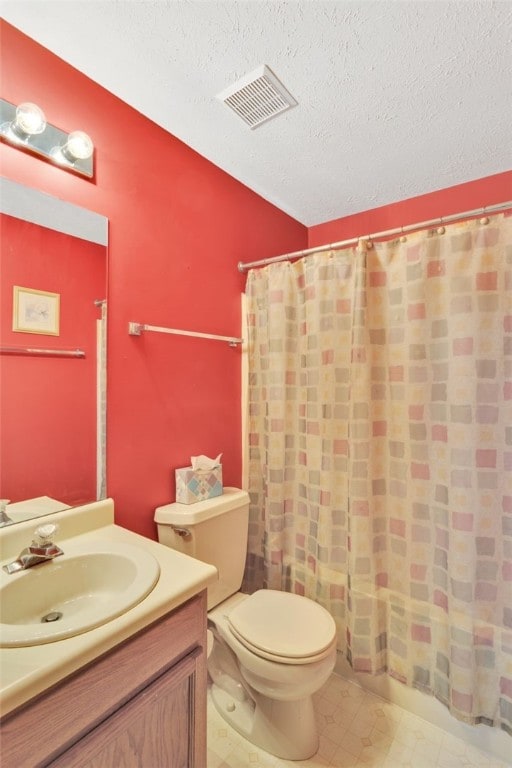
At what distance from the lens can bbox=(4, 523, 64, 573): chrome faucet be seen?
0.92 metres

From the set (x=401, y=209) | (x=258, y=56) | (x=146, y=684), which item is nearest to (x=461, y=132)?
(x=401, y=209)

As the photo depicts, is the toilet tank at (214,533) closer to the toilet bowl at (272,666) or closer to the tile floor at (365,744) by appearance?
the toilet bowl at (272,666)

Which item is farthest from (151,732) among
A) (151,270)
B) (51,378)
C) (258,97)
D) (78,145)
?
(258,97)

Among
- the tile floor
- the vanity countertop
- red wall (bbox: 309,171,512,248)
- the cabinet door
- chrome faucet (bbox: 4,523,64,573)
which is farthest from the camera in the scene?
red wall (bbox: 309,171,512,248)

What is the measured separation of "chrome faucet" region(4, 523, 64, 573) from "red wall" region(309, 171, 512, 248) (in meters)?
2.16

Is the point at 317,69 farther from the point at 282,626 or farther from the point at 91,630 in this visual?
the point at 282,626

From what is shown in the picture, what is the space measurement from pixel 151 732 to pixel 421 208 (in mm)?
2409

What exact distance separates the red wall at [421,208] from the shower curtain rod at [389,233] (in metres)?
0.33

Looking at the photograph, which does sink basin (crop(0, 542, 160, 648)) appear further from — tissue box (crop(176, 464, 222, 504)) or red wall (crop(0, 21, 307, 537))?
tissue box (crop(176, 464, 222, 504))

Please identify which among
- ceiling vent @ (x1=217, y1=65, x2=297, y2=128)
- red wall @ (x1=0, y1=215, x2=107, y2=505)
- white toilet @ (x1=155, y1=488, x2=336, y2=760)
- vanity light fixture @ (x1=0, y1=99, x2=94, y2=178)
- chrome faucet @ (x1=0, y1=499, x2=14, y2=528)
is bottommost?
white toilet @ (x1=155, y1=488, x2=336, y2=760)

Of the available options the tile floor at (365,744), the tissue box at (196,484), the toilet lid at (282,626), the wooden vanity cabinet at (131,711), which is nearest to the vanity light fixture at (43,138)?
the tissue box at (196,484)

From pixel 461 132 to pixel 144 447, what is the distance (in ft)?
5.99

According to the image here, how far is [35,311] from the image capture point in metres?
1.08

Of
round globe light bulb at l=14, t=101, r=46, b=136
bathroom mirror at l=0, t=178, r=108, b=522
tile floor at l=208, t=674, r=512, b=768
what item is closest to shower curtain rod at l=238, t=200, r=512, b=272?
bathroom mirror at l=0, t=178, r=108, b=522
